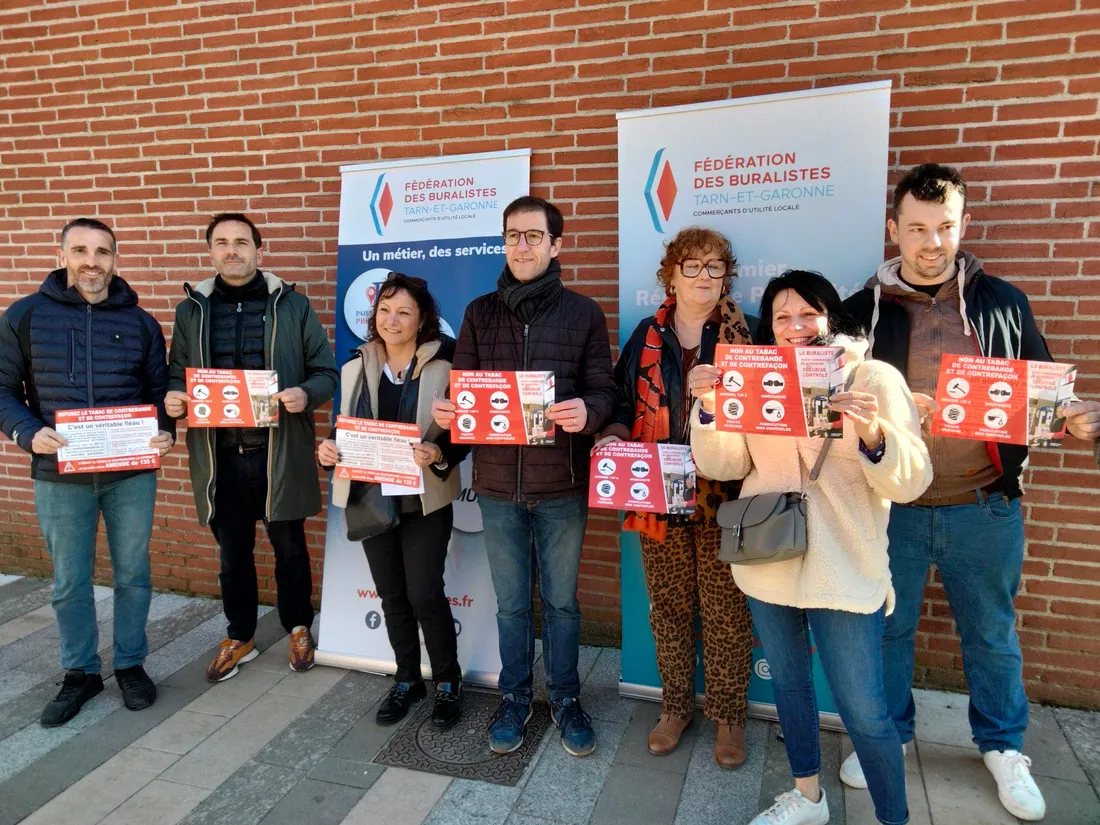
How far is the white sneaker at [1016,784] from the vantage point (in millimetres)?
2443

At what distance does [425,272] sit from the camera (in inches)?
141

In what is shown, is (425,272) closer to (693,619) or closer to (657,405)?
(657,405)

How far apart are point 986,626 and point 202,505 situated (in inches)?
133

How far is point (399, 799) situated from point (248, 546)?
1.57m

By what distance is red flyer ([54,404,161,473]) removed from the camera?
2.99 metres

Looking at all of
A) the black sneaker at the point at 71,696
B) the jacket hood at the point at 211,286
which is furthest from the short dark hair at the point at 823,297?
the black sneaker at the point at 71,696

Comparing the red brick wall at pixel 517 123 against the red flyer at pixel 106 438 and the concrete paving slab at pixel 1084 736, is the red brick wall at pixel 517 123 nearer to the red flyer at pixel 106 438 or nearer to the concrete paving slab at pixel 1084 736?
the concrete paving slab at pixel 1084 736

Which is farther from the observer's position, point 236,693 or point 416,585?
point 236,693

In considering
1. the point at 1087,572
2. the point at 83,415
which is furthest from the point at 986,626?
the point at 83,415

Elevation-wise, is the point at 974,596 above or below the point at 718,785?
above

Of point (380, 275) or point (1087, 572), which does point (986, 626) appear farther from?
point (380, 275)

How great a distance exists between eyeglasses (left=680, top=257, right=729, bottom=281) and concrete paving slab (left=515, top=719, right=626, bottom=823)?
196 centimetres

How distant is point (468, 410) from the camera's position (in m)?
2.63

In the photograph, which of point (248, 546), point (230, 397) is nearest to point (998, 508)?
point (230, 397)
